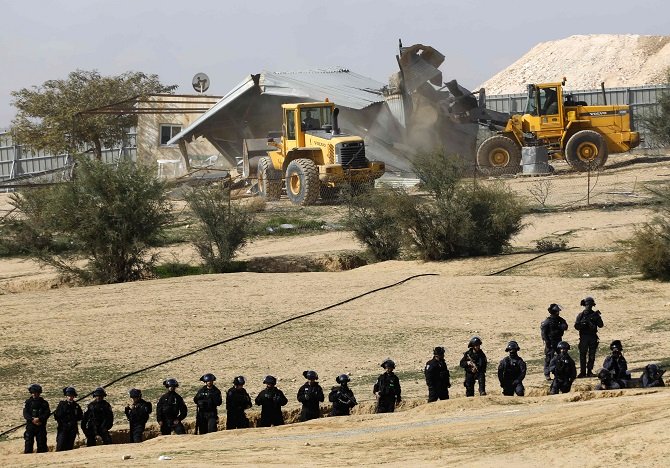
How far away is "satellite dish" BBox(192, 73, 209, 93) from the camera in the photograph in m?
54.1

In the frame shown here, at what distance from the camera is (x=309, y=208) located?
3656 centimetres

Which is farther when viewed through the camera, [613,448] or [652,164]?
[652,164]

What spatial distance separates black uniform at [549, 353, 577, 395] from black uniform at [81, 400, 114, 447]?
5571 millimetres

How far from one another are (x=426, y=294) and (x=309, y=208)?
12.9m

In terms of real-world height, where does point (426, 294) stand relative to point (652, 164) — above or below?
below

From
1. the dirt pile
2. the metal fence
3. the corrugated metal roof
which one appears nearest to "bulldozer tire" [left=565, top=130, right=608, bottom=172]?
the corrugated metal roof

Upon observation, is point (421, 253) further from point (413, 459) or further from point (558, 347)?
point (413, 459)

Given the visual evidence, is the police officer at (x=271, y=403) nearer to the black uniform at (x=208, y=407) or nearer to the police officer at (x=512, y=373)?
the black uniform at (x=208, y=407)

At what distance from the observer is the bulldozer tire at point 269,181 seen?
39375mm

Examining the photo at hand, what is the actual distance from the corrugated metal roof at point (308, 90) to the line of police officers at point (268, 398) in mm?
27398

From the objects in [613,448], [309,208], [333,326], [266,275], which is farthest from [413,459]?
[309,208]

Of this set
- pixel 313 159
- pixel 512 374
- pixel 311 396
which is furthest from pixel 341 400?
pixel 313 159

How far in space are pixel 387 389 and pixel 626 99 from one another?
41871mm

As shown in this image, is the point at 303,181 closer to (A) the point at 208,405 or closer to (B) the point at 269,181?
(B) the point at 269,181
